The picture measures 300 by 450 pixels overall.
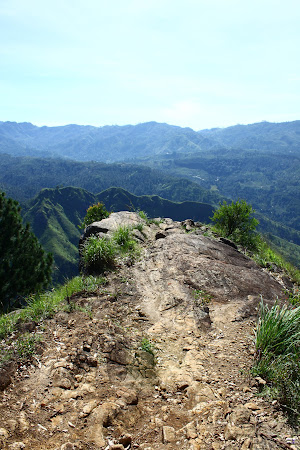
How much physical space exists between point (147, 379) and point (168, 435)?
1.18 meters

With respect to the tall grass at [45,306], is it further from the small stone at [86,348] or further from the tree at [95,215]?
the tree at [95,215]

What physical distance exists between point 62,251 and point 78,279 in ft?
481

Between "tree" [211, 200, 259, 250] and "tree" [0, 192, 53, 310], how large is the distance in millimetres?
12095

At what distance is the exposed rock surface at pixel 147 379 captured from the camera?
3.43m

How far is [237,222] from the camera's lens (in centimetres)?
1692

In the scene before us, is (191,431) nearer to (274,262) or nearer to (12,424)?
(12,424)

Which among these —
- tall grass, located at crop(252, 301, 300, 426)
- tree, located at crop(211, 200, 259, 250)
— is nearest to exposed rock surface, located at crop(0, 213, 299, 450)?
tall grass, located at crop(252, 301, 300, 426)

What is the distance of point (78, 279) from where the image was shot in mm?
8406

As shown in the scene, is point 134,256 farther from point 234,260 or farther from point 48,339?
point 48,339

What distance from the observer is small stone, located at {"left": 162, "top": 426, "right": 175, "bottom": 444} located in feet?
11.3

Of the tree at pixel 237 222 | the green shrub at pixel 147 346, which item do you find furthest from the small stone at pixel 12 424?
the tree at pixel 237 222

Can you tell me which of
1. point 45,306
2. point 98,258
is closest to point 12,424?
point 45,306

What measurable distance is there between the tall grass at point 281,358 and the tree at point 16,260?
14505mm

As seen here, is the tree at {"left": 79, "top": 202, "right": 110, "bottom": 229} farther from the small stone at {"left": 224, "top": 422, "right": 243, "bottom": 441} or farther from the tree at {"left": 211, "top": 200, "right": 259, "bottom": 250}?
the small stone at {"left": 224, "top": 422, "right": 243, "bottom": 441}
